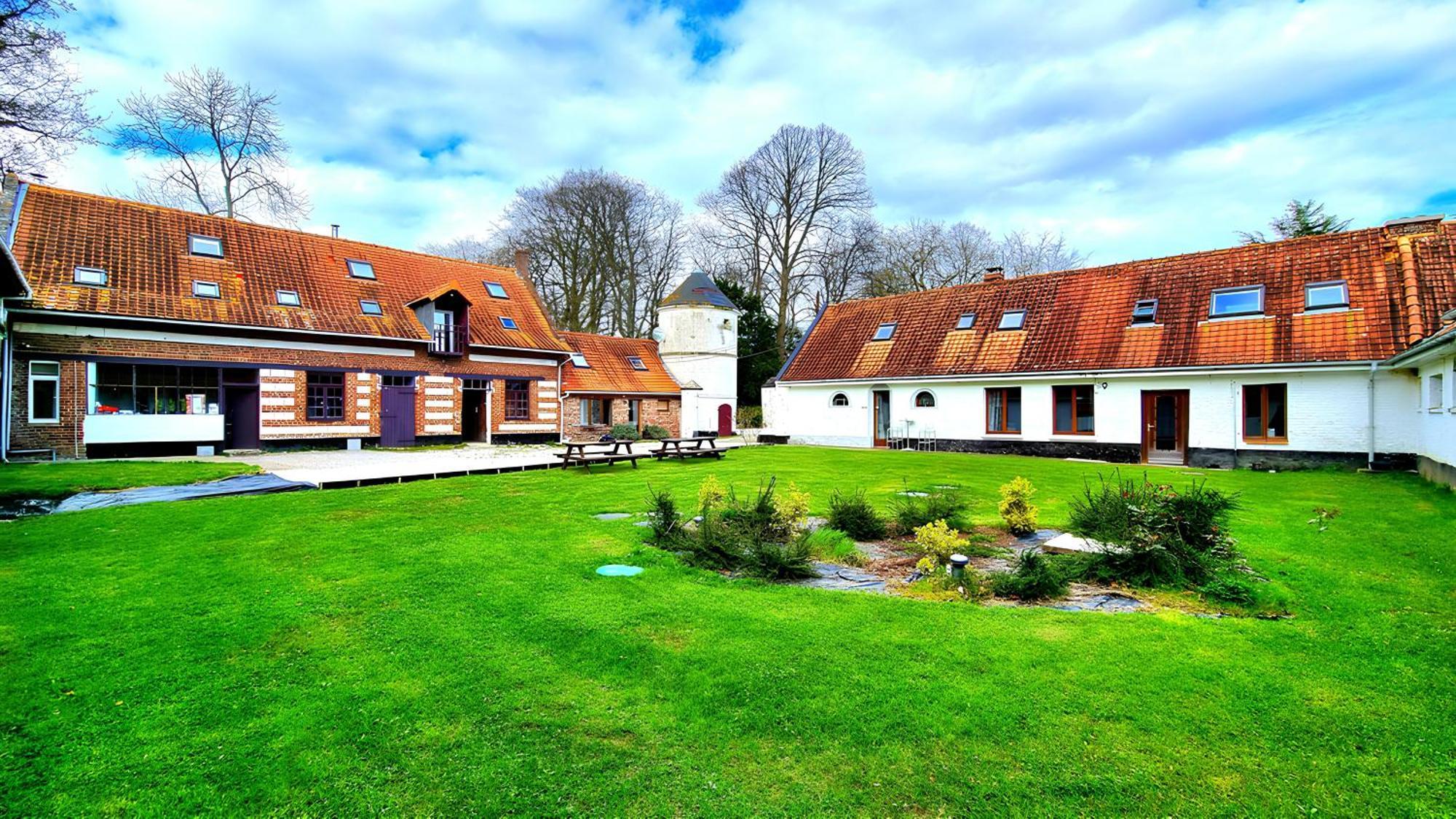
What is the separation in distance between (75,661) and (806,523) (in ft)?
21.3

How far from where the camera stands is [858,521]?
8078mm

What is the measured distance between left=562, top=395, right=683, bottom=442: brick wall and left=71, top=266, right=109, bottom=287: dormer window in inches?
537

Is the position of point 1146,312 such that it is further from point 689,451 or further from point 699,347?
point 699,347

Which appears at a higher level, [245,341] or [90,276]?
[90,276]

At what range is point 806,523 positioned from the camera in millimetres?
8445

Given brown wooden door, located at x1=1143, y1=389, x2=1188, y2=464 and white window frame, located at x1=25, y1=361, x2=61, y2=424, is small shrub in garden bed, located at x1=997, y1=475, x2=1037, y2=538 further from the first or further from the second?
white window frame, located at x1=25, y1=361, x2=61, y2=424

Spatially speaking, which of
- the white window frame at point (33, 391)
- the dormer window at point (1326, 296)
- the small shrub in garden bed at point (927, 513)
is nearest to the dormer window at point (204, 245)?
the white window frame at point (33, 391)

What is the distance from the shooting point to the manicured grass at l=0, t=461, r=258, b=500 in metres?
10.8

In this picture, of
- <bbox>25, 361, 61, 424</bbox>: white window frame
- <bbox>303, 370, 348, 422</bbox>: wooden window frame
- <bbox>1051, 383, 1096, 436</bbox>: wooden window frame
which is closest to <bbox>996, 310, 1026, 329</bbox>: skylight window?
<bbox>1051, 383, 1096, 436</bbox>: wooden window frame

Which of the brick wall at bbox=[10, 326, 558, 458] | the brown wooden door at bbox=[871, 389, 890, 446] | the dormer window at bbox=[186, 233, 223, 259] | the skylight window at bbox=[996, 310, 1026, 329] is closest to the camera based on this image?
the brick wall at bbox=[10, 326, 558, 458]

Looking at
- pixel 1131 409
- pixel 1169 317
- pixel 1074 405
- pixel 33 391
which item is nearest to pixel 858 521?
pixel 1131 409

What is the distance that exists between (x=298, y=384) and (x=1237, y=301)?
2615 cm

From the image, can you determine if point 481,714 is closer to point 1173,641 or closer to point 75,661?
point 75,661

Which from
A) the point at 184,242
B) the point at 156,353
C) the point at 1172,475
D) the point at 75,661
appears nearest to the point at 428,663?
the point at 75,661
